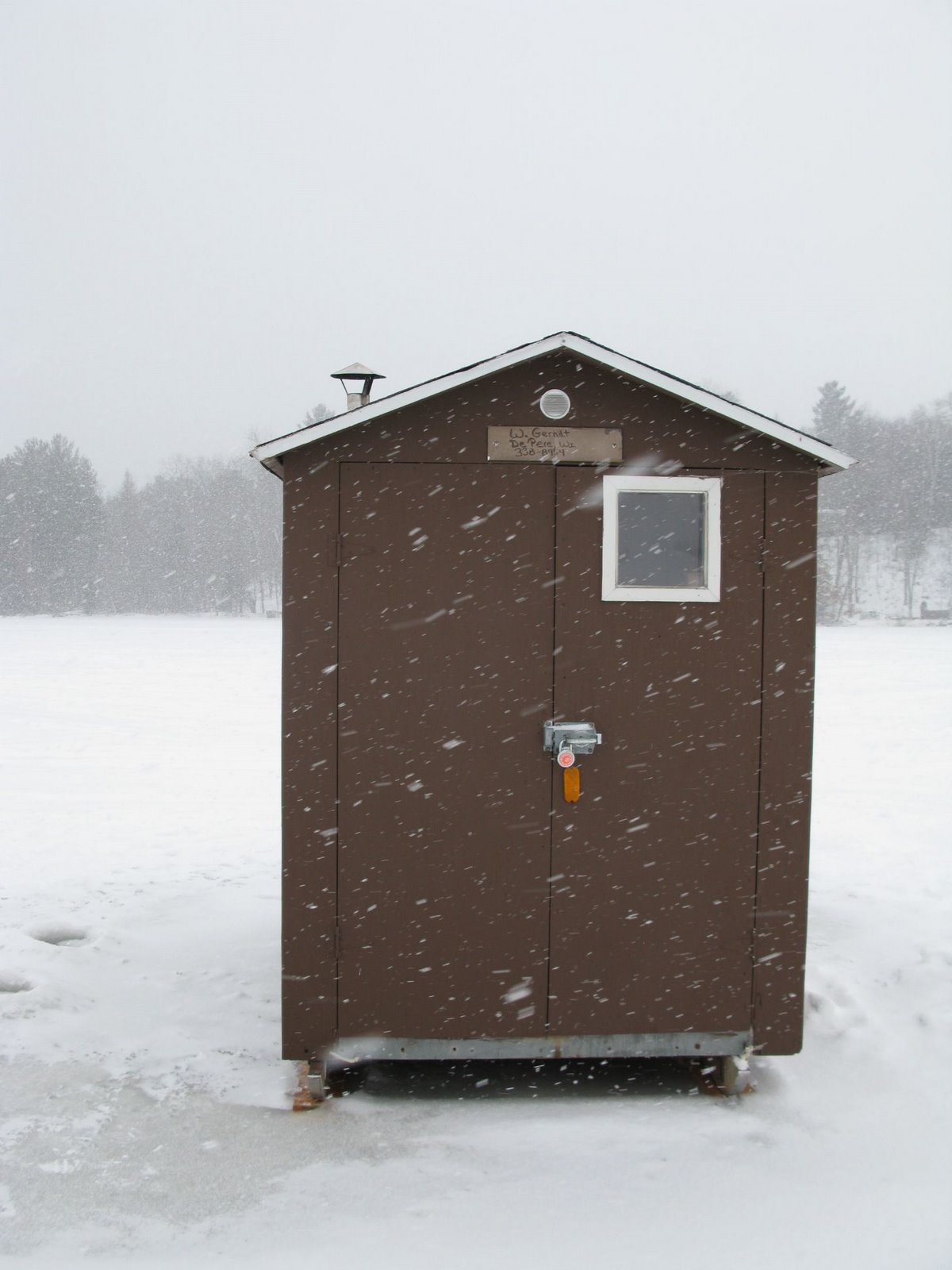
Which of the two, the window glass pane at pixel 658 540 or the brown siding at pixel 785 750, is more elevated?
the window glass pane at pixel 658 540

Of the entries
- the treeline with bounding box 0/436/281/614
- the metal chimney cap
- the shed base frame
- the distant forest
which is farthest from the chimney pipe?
the treeline with bounding box 0/436/281/614

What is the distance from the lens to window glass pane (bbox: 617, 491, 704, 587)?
4.90m

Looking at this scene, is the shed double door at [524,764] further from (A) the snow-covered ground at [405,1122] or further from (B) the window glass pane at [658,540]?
(A) the snow-covered ground at [405,1122]

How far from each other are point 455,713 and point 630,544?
46.9 inches

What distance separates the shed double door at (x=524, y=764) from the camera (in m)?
4.84

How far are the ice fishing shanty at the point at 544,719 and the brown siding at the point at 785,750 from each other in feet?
0.04

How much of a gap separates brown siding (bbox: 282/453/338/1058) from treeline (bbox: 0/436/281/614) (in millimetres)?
53864

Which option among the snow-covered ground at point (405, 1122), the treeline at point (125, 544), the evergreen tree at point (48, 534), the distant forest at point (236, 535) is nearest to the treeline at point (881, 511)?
the distant forest at point (236, 535)

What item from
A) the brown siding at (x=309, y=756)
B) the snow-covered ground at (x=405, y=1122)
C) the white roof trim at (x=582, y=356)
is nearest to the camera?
the snow-covered ground at (x=405, y=1122)

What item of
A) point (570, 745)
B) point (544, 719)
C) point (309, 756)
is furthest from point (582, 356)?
point (309, 756)

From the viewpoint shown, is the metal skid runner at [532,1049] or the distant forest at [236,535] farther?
the distant forest at [236,535]

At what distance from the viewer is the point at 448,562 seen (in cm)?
485

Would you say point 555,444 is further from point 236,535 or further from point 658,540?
point 236,535

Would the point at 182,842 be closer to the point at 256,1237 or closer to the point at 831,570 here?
the point at 256,1237
